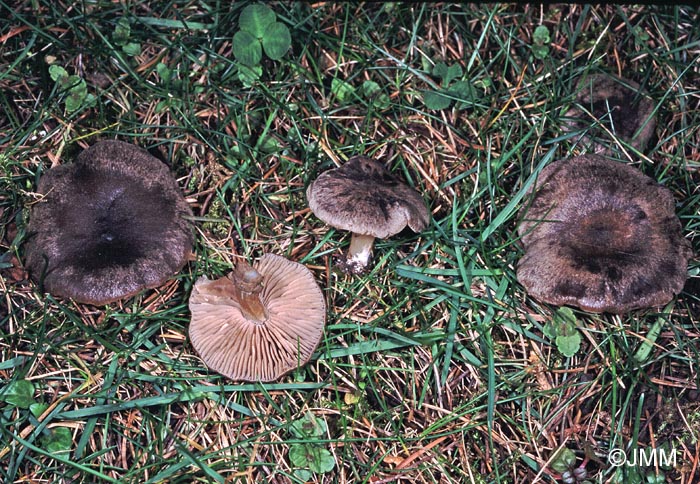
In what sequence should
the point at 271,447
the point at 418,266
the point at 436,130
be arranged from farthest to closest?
the point at 436,130 < the point at 418,266 < the point at 271,447

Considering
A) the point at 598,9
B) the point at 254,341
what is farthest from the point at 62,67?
the point at 598,9

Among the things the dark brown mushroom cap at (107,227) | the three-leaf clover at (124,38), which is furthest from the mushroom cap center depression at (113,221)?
the three-leaf clover at (124,38)

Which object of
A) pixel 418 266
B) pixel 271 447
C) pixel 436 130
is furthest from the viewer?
pixel 436 130

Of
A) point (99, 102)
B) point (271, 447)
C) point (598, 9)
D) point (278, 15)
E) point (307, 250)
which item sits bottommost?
point (271, 447)

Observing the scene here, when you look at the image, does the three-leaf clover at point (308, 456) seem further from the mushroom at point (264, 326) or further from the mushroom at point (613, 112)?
the mushroom at point (613, 112)

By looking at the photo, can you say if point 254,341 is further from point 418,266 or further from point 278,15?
point 278,15

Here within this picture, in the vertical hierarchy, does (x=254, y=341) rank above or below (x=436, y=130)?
below
